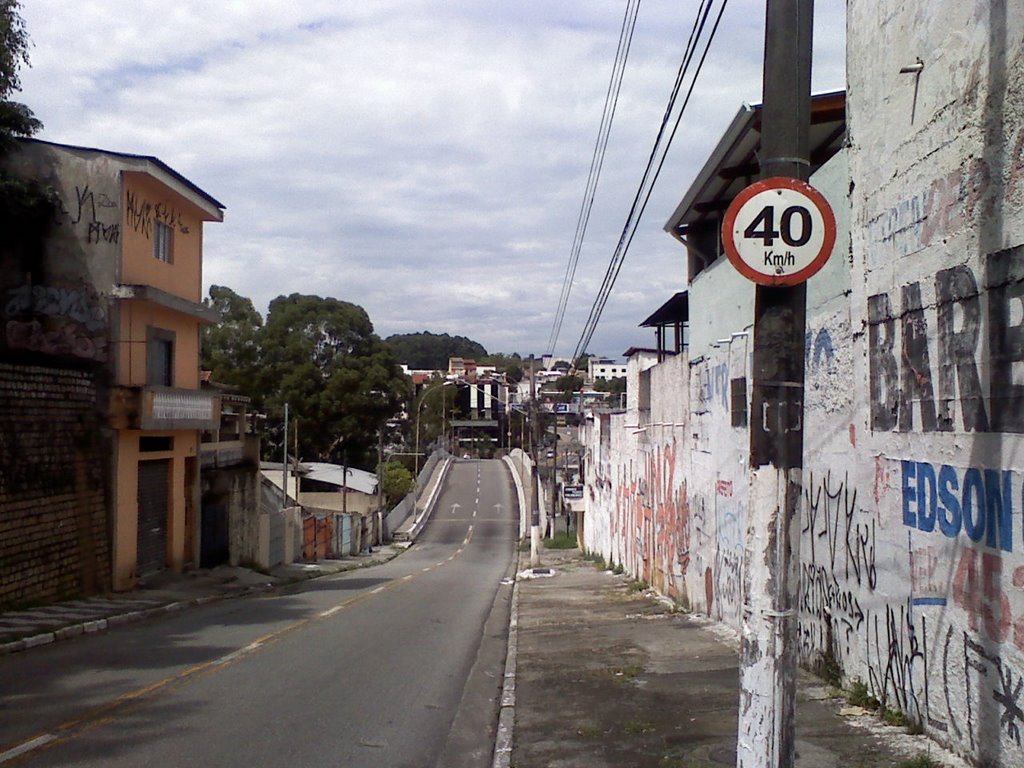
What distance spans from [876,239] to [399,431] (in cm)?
8514

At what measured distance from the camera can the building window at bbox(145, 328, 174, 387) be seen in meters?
22.7

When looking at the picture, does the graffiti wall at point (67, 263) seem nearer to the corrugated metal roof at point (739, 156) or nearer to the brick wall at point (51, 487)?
the brick wall at point (51, 487)

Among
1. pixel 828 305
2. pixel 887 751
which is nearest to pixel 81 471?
pixel 828 305

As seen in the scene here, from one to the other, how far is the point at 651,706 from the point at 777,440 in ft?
14.2

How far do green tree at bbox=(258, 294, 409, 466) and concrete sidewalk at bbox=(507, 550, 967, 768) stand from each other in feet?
156

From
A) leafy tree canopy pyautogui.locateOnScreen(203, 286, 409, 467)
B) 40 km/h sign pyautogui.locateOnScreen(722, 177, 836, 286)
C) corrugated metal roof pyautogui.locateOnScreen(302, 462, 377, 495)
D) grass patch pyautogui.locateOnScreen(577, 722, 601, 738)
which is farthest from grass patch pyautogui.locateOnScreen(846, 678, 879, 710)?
leafy tree canopy pyautogui.locateOnScreen(203, 286, 409, 467)

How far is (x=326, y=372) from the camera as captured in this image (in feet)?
204

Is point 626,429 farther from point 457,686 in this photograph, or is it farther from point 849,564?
point 849,564

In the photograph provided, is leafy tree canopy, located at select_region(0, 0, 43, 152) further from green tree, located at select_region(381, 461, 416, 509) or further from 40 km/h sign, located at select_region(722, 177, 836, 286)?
green tree, located at select_region(381, 461, 416, 509)

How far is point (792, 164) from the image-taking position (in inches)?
203

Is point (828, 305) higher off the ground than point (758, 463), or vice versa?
point (828, 305)

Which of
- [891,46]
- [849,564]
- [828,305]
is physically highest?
[891,46]

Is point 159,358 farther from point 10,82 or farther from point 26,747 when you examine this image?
point 26,747

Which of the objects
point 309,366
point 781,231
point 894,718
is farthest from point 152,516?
point 309,366
